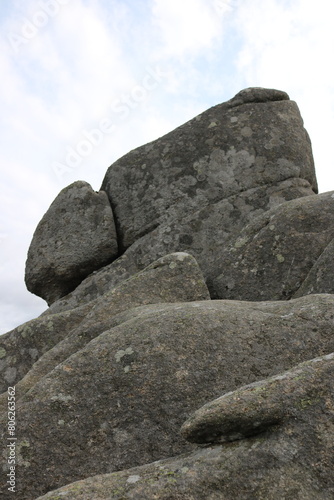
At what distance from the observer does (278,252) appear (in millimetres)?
11266

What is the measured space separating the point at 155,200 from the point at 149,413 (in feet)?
31.0

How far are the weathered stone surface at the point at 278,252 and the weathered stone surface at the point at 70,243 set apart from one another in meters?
4.41

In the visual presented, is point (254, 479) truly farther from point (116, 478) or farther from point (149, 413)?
point (149, 413)

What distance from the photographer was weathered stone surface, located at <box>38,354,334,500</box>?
429 centimetres

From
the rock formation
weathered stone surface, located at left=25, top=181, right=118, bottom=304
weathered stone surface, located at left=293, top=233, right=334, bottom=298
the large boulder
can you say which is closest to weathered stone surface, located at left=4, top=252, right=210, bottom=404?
the rock formation

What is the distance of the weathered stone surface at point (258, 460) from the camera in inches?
169

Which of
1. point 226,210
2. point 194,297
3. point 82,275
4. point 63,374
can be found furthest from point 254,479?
point 82,275

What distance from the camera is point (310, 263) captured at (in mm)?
10859

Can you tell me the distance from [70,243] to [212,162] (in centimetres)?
452

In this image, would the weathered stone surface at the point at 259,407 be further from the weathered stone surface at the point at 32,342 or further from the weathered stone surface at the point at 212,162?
the weathered stone surface at the point at 212,162

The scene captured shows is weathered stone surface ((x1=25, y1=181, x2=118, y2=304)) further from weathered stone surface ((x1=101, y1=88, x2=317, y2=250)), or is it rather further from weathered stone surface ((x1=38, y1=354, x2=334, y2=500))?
weathered stone surface ((x1=38, y1=354, x2=334, y2=500))

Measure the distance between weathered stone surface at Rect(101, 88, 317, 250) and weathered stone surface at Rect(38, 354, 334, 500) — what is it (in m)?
10.2

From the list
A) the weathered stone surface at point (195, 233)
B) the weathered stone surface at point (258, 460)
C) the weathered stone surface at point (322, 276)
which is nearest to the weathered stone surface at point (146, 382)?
the weathered stone surface at point (258, 460)

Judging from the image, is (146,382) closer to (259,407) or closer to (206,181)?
(259,407)
